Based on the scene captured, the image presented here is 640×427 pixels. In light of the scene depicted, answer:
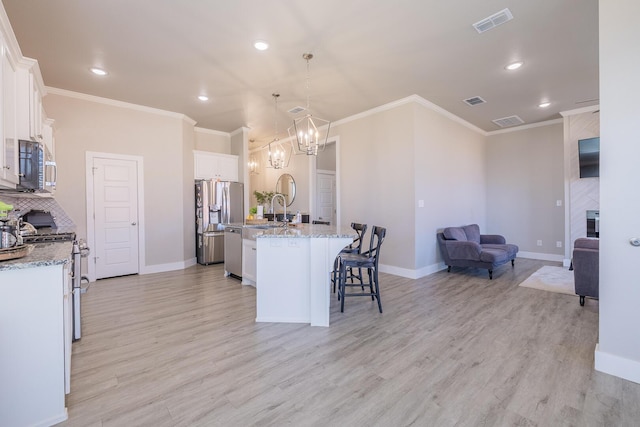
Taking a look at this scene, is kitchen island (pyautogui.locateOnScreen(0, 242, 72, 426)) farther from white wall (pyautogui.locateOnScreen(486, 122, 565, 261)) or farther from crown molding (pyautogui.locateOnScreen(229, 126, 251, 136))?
white wall (pyautogui.locateOnScreen(486, 122, 565, 261))

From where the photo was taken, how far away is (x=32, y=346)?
1.55 m

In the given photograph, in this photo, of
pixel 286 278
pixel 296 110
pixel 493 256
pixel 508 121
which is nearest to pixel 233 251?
pixel 286 278

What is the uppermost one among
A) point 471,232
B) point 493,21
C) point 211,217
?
point 493,21

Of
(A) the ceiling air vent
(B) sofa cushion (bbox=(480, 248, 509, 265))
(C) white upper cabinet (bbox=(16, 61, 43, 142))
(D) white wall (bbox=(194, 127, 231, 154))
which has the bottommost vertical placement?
(B) sofa cushion (bbox=(480, 248, 509, 265))

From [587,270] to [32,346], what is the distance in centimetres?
477

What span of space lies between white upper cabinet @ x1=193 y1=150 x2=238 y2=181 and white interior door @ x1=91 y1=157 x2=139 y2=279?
1.24m

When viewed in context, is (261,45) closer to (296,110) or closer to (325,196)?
(296,110)

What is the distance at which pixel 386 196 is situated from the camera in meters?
5.12

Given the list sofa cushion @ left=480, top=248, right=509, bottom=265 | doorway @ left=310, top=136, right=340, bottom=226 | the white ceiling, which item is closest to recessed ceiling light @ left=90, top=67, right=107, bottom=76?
the white ceiling

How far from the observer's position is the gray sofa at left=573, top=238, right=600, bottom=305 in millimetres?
3197

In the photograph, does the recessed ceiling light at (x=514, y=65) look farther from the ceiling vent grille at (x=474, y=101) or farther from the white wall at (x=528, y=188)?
the white wall at (x=528, y=188)

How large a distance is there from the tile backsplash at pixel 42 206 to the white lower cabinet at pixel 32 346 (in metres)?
2.69

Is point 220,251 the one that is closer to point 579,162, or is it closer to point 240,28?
point 240,28

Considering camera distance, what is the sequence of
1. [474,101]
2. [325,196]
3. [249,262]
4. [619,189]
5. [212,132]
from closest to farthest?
1. [619,189]
2. [249,262]
3. [474,101]
4. [212,132]
5. [325,196]
